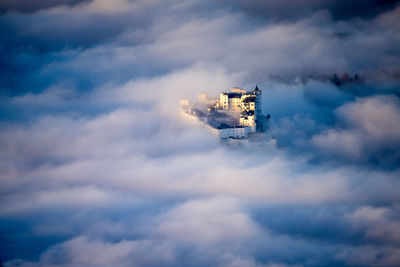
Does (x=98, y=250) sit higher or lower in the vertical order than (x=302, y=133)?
lower

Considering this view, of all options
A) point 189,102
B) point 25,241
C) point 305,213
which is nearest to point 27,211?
point 25,241

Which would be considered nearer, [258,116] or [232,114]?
[232,114]

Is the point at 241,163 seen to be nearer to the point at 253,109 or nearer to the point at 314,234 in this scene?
the point at 253,109

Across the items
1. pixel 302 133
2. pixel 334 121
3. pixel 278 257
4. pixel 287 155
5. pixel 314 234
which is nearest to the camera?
pixel 278 257

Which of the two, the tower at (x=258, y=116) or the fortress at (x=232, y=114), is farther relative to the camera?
the tower at (x=258, y=116)

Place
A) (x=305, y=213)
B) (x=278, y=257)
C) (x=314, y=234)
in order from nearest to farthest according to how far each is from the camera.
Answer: (x=278, y=257) < (x=314, y=234) < (x=305, y=213)

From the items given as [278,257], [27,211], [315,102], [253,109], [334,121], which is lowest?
[278,257]

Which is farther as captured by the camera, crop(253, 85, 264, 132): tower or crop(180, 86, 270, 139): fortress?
crop(253, 85, 264, 132): tower

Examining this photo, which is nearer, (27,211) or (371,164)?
(27,211)
